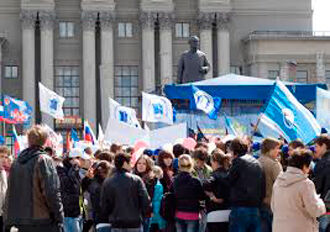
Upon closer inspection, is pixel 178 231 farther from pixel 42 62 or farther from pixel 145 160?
pixel 42 62

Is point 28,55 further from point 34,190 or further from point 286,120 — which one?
point 34,190

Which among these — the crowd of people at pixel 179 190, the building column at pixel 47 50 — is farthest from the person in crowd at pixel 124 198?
the building column at pixel 47 50

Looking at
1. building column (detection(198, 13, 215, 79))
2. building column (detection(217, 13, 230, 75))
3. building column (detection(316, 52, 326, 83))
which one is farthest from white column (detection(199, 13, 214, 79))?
building column (detection(316, 52, 326, 83))

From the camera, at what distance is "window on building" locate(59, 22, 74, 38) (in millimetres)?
67312

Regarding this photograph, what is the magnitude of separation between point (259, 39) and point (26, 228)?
5737 centimetres

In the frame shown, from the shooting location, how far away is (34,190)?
31.5ft

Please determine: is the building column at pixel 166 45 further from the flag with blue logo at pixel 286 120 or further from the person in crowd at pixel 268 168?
the person in crowd at pixel 268 168

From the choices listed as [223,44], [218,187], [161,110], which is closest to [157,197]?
[218,187]

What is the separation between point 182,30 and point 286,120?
54843mm

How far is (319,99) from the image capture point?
609 inches

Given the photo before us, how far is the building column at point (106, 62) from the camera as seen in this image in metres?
65.1

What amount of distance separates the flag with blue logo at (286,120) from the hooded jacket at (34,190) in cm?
554

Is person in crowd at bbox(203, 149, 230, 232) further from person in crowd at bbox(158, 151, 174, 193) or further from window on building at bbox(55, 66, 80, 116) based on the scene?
window on building at bbox(55, 66, 80, 116)

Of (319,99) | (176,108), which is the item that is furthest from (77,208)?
(176,108)
